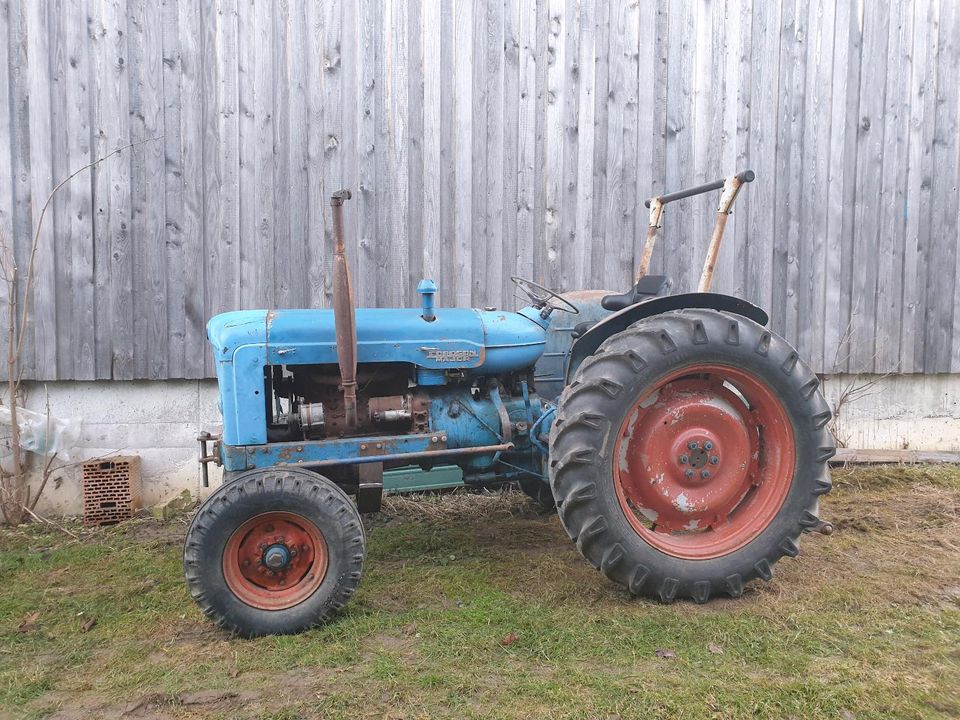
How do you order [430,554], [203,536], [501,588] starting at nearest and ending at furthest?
[203,536]
[501,588]
[430,554]

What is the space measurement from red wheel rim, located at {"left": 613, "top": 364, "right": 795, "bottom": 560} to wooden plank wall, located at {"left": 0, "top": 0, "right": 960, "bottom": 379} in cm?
185

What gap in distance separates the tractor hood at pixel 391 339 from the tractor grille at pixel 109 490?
5.69 ft

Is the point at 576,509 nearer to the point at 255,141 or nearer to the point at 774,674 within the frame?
the point at 774,674

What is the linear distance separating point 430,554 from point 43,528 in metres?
2.39

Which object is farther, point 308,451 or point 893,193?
point 893,193

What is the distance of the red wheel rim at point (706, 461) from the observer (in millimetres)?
2871

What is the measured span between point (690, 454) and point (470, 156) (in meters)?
2.57

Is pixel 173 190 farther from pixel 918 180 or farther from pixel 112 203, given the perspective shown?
pixel 918 180

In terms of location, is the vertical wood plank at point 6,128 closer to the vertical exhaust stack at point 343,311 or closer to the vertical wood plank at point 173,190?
the vertical wood plank at point 173,190

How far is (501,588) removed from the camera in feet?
9.77

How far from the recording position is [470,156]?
14.8 feet

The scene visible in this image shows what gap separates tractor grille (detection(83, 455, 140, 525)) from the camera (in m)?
4.12

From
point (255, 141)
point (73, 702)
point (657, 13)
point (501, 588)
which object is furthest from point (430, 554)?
point (657, 13)

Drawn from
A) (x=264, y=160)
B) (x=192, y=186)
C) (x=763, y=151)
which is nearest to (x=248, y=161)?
(x=264, y=160)
